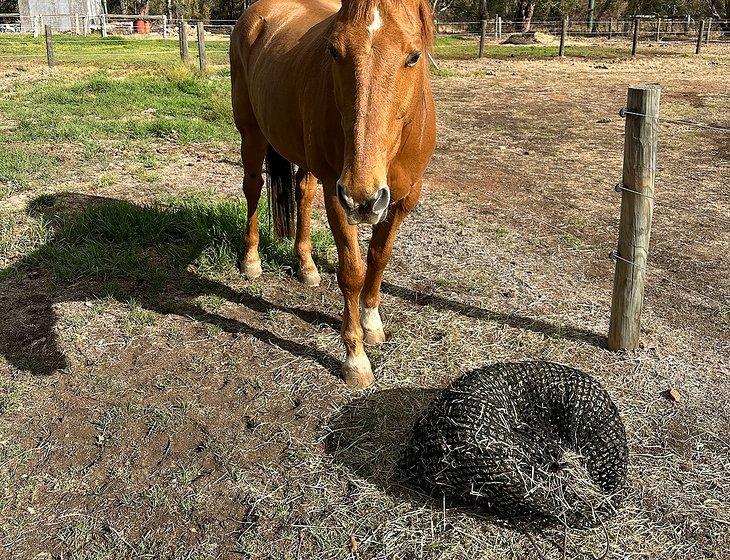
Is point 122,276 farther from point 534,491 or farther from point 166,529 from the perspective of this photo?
point 534,491

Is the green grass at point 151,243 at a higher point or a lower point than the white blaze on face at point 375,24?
lower

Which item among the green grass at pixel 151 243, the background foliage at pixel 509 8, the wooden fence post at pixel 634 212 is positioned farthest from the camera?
the background foliage at pixel 509 8

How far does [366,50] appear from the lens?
220cm

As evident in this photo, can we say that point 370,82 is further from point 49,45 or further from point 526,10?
point 526,10

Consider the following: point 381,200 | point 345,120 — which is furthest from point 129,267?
point 381,200

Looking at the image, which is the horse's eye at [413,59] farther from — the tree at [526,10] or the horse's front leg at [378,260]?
the tree at [526,10]

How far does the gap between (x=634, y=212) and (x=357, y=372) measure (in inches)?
69.6

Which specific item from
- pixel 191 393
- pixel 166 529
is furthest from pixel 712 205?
pixel 166 529

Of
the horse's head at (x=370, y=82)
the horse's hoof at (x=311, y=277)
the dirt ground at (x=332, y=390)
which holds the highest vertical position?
the horse's head at (x=370, y=82)

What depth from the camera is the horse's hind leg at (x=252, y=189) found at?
176 inches

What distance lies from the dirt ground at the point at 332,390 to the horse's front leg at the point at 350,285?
4.1 inches

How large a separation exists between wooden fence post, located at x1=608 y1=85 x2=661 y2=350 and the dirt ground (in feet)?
0.61

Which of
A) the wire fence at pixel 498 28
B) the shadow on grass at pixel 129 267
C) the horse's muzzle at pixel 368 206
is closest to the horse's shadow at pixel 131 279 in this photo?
the shadow on grass at pixel 129 267

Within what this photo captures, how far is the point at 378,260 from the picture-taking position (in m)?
3.39
